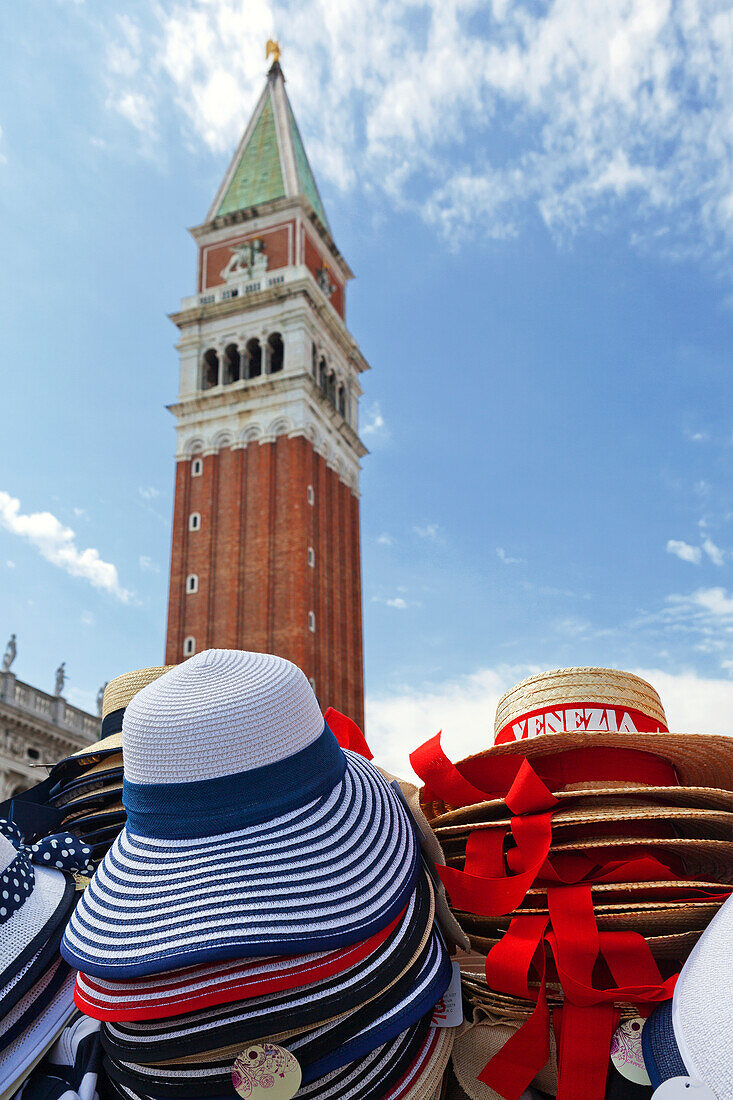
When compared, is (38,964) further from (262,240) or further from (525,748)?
(262,240)

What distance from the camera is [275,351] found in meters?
25.3

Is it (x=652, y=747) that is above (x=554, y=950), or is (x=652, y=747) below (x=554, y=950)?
above

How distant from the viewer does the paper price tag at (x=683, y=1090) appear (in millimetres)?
923

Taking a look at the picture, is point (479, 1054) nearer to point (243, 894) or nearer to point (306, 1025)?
point (306, 1025)

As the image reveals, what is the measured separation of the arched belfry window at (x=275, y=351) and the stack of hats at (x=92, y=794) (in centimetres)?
2349

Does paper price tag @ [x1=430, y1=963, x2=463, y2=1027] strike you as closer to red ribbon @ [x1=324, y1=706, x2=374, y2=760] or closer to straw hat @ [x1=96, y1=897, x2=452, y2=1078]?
straw hat @ [x1=96, y1=897, x2=452, y2=1078]

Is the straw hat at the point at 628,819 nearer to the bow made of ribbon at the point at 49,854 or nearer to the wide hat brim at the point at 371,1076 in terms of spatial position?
the wide hat brim at the point at 371,1076

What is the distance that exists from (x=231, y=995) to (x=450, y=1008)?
36 centimetres

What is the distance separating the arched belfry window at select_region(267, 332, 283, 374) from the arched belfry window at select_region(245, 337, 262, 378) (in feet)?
1.08

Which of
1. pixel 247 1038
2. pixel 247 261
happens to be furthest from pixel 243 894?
pixel 247 261

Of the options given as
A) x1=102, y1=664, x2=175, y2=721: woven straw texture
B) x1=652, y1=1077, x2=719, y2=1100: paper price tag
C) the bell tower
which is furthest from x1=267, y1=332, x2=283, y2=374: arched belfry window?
x1=652, y1=1077, x2=719, y2=1100: paper price tag

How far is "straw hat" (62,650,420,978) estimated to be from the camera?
103cm

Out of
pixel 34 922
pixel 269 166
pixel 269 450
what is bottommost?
pixel 34 922

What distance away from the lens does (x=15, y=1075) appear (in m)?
1.21
